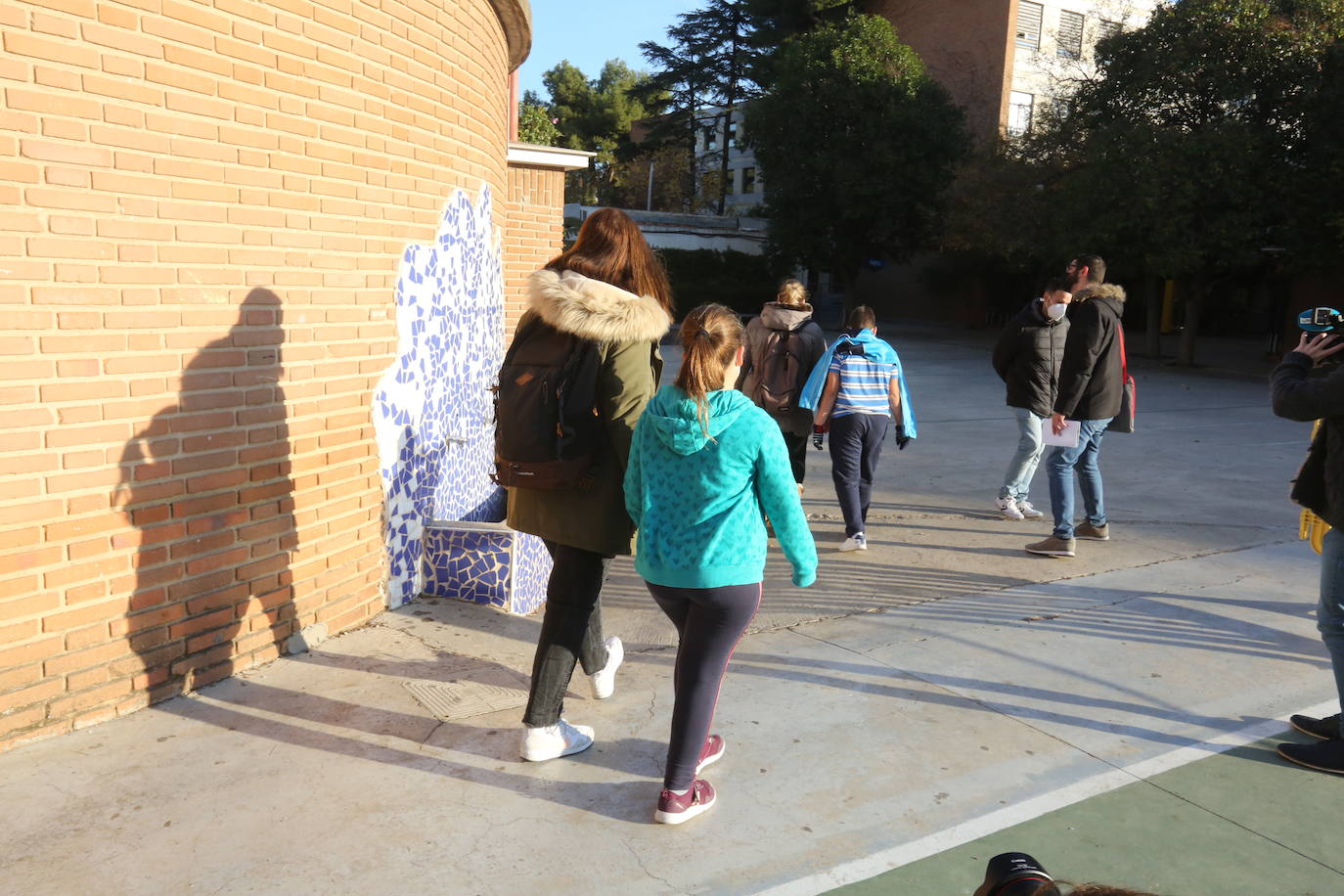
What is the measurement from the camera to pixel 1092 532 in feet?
23.0

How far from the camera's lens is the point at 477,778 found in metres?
3.53

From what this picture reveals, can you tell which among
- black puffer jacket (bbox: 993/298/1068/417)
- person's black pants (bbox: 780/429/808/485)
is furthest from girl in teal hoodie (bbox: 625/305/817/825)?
black puffer jacket (bbox: 993/298/1068/417)

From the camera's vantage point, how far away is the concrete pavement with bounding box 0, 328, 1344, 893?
10.00 ft

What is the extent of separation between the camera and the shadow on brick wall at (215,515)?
3832 millimetres

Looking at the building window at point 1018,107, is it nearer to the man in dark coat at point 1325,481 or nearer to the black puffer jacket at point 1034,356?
the black puffer jacket at point 1034,356

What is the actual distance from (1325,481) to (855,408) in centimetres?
315

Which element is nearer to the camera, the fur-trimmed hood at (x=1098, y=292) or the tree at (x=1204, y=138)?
the fur-trimmed hood at (x=1098, y=292)

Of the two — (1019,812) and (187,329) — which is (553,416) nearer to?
(187,329)

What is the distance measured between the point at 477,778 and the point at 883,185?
92.9 feet

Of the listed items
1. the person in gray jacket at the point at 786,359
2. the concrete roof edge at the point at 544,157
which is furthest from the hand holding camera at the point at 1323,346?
the concrete roof edge at the point at 544,157

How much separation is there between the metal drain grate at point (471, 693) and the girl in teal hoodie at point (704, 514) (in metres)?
1.09

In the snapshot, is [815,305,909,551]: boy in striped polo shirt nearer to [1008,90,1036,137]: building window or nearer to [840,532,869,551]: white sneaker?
[840,532,869,551]: white sneaker

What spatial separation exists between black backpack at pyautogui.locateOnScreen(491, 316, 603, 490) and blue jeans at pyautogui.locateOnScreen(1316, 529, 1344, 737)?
2.72 metres

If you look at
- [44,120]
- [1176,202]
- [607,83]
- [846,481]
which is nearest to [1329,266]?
[1176,202]
